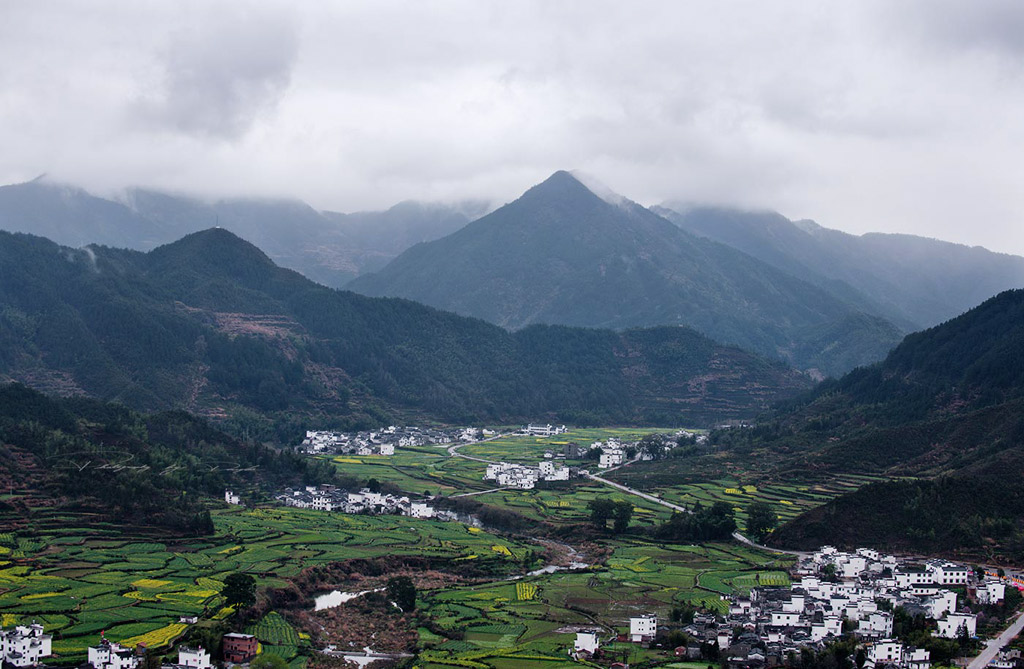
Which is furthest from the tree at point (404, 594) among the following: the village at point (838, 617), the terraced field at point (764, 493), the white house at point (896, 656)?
the terraced field at point (764, 493)

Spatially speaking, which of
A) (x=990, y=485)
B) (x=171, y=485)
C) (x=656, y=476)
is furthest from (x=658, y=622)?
(x=656, y=476)

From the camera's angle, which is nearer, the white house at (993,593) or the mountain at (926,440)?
the white house at (993,593)

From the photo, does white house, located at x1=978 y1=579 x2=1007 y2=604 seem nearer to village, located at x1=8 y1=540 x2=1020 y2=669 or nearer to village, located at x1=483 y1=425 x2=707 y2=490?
village, located at x1=8 y1=540 x2=1020 y2=669

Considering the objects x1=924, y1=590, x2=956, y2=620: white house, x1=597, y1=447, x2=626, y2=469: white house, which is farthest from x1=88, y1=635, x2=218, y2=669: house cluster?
x1=597, y1=447, x2=626, y2=469: white house

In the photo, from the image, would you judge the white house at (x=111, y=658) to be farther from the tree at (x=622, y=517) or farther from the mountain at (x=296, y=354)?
the mountain at (x=296, y=354)

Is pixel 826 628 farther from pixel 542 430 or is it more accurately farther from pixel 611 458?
pixel 542 430

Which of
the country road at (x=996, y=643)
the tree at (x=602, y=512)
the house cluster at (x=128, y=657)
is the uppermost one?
the tree at (x=602, y=512)
